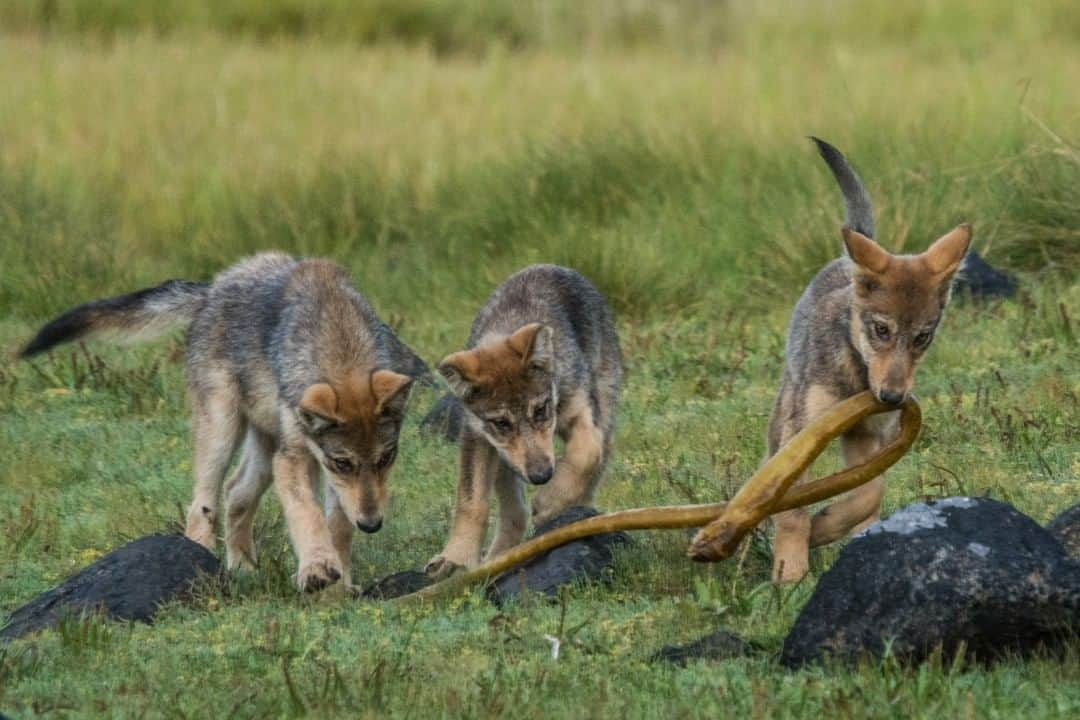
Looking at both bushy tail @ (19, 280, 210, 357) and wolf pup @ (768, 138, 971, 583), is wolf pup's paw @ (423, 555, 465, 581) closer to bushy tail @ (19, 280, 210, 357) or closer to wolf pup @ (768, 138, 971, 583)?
wolf pup @ (768, 138, 971, 583)

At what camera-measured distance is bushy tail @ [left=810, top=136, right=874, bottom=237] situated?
7621mm

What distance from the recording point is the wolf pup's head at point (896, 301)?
6867 mm

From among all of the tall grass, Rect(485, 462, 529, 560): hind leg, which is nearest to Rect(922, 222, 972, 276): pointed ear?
Rect(485, 462, 529, 560): hind leg

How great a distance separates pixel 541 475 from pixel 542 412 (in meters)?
0.34

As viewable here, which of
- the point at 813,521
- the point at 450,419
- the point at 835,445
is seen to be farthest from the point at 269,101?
the point at 813,521

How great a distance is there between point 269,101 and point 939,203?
710 centimetres

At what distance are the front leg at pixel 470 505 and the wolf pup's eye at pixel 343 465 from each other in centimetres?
53

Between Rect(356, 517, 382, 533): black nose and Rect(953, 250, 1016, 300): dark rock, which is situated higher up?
Rect(356, 517, 382, 533): black nose

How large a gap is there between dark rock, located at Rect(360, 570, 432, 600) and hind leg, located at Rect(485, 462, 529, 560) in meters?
0.77

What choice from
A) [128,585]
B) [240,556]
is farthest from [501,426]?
[128,585]

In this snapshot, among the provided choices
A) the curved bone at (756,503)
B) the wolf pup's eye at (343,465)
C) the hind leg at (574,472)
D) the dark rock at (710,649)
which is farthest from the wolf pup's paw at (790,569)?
the wolf pup's eye at (343,465)

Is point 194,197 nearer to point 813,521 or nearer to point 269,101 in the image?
point 269,101

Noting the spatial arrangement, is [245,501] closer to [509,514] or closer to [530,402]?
[509,514]

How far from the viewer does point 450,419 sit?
10.1 meters
